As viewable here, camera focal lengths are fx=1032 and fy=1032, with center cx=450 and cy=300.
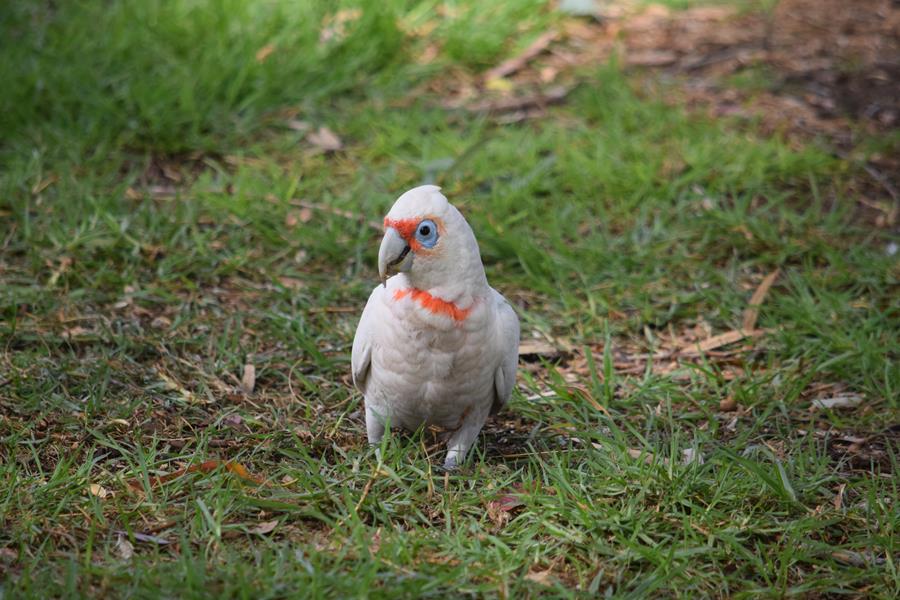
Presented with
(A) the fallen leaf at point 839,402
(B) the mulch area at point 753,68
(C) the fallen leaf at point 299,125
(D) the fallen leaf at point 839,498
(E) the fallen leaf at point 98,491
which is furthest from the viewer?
(B) the mulch area at point 753,68

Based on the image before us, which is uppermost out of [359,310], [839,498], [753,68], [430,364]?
[430,364]

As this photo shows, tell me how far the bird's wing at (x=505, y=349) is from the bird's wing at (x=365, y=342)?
38 cm

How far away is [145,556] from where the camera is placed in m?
2.62

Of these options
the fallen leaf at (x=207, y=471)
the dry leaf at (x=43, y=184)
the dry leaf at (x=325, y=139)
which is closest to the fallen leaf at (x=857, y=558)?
the fallen leaf at (x=207, y=471)

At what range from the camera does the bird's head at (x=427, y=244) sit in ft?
9.45

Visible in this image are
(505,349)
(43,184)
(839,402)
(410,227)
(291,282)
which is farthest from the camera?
(43,184)

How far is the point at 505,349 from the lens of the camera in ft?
10.3

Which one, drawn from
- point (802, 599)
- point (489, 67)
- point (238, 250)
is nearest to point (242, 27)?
point (489, 67)

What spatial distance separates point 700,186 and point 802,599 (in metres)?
2.62

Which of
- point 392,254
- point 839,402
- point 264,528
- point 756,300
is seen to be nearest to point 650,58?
point 756,300

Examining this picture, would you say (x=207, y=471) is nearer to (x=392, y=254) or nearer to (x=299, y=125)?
(x=392, y=254)

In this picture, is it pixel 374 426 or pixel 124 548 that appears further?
pixel 374 426

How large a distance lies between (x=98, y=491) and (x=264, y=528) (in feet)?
1.67

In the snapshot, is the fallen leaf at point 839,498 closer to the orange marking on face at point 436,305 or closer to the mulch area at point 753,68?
the orange marking on face at point 436,305
